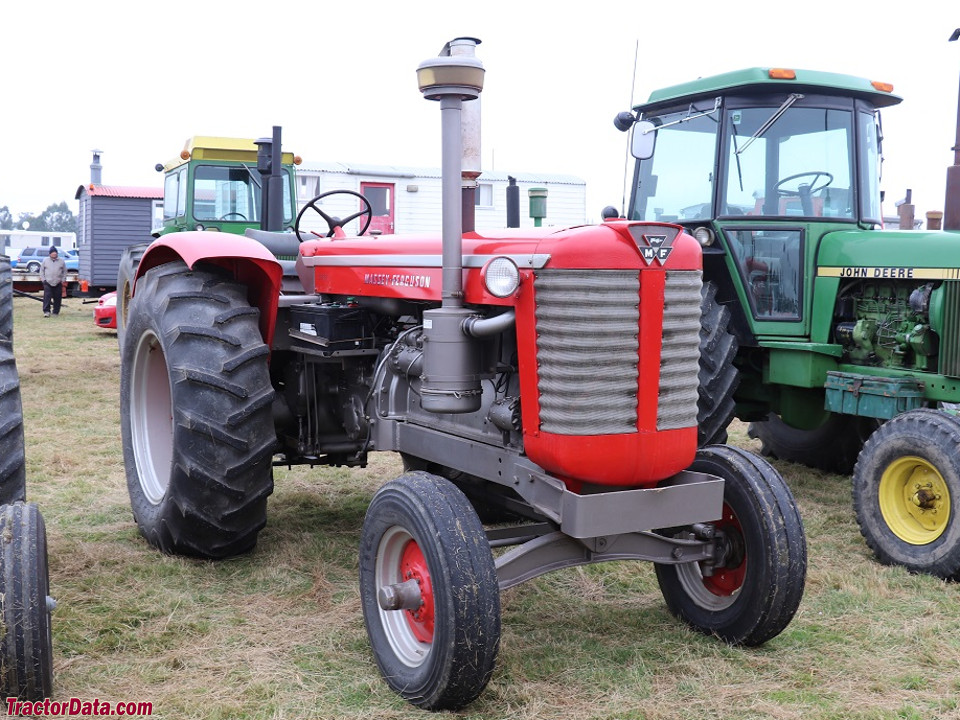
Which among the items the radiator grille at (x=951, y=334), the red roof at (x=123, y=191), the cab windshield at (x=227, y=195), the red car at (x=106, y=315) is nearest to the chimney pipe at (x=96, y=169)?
the red roof at (x=123, y=191)

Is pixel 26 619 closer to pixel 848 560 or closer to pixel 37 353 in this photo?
pixel 848 560

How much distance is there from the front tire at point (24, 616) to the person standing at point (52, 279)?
52.6 ft

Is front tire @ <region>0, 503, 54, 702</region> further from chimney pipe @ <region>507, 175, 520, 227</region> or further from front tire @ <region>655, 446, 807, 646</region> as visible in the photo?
chimney pipe @ <region>507, 175, 520, 227</region>

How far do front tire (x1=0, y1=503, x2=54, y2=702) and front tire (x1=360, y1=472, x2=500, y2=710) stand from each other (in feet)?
3.08

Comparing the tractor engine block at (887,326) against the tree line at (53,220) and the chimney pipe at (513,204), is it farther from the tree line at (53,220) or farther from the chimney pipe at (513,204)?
the tree line at (53,220)

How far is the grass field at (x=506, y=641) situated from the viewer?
9.50 feet

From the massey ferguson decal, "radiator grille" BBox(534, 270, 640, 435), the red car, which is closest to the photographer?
"radiator grille" BBox(534, 270, 640, 435)

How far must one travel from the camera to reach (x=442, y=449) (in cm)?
341

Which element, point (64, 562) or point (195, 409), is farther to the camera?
point (64, 562)

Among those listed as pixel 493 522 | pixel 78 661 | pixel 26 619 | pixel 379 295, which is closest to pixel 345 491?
pixel 493 522

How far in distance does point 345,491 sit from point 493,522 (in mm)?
1099

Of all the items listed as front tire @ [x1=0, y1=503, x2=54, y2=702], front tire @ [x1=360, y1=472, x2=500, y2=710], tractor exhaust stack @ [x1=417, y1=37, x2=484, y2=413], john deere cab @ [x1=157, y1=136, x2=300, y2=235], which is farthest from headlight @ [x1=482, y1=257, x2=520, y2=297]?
john deere cab @ [x1=157, y1=136, x2=300, y2=235]

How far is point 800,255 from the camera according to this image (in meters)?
5.33

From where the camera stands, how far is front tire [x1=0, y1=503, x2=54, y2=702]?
2.62 m
